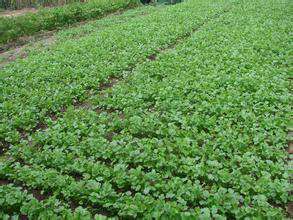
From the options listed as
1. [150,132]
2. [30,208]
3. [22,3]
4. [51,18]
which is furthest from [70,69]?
[22,3]

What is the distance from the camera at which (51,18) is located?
18953mm

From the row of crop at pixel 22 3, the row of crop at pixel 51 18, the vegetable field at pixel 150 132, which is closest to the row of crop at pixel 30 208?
the vegetable field at pixel 150 132

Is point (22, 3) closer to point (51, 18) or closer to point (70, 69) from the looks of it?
point (51, 18)

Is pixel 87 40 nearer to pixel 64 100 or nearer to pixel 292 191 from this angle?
pixel 64 100

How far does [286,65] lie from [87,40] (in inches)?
297

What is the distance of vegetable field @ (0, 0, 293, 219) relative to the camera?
463cm

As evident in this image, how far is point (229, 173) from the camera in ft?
16.4

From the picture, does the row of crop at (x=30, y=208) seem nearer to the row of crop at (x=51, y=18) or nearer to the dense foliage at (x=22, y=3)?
the row of crop at (x=51, y=18)

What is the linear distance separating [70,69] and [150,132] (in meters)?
4.59

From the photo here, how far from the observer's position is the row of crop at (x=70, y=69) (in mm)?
7793

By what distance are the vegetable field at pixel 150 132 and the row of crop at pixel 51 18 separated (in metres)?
5.35

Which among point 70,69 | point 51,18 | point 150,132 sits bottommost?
point 150,132

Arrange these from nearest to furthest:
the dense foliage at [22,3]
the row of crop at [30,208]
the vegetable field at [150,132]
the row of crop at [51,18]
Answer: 1. the row of crop at [30,208]
2. the vegetable field at [150,132]
3. the row of crop at [51,18]
4. the dense foliage at [22,3]

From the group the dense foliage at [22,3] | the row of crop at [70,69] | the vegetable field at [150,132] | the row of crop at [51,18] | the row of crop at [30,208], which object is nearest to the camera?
the row of crop at [30,208]
